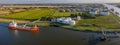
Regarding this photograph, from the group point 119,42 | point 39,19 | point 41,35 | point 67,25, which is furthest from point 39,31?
point 119,42

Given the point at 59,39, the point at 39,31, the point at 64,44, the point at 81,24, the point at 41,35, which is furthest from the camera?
the point at 81,24

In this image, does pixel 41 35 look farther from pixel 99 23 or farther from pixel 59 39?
pixel 99 23

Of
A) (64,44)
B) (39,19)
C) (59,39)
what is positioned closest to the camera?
(64,44)

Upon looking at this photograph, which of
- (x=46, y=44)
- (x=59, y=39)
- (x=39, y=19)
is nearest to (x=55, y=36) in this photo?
(x=59, y=39)

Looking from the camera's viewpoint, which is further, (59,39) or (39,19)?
(39,19)

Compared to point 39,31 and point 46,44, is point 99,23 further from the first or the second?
point 46,44

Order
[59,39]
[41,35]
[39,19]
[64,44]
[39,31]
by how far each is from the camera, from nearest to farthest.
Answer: [64,44] → [59,39] → [41,35] → [39,31] → [39,19]
